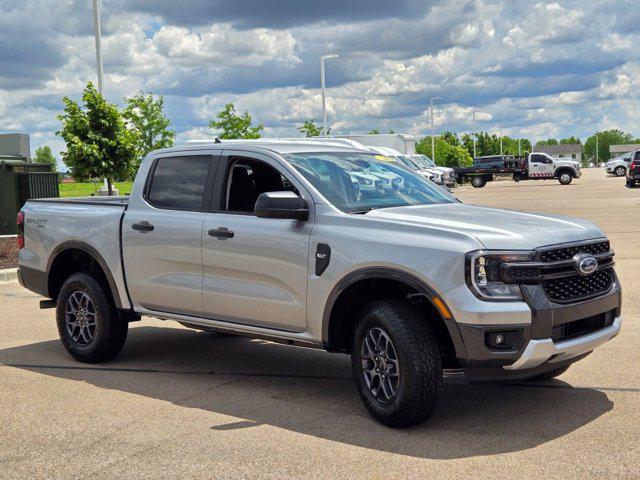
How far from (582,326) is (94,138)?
66.8 ft

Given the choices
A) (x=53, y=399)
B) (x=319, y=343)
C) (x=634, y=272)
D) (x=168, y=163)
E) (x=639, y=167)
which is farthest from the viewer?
(x=639, y=167)

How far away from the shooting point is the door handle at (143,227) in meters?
7.20

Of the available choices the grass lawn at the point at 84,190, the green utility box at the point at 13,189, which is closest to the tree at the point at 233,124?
the grass lawn at the point at 84,190

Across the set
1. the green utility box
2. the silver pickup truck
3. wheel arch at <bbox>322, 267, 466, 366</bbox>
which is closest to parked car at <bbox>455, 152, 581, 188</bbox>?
the green utility box

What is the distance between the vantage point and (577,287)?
5551mm

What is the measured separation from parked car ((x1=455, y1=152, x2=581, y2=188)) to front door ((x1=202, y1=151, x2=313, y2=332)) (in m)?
51.6

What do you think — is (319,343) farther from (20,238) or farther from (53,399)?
(20,238)

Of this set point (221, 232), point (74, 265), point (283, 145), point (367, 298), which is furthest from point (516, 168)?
point (367, 298)

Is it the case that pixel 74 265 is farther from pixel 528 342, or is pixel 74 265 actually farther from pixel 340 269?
pixel 528 342

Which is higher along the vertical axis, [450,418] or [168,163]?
[168,163]

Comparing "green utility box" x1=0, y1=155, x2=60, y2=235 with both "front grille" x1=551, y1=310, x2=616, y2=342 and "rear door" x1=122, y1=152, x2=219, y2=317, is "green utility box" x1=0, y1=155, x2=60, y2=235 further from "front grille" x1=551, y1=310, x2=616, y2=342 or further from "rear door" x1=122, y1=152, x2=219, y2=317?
"front grille" x1=551, y1=310, x2=616, y2=342

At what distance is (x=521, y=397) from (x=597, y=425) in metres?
0.81

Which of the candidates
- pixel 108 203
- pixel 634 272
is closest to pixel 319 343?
pixel 108 203

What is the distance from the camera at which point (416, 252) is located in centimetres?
548
